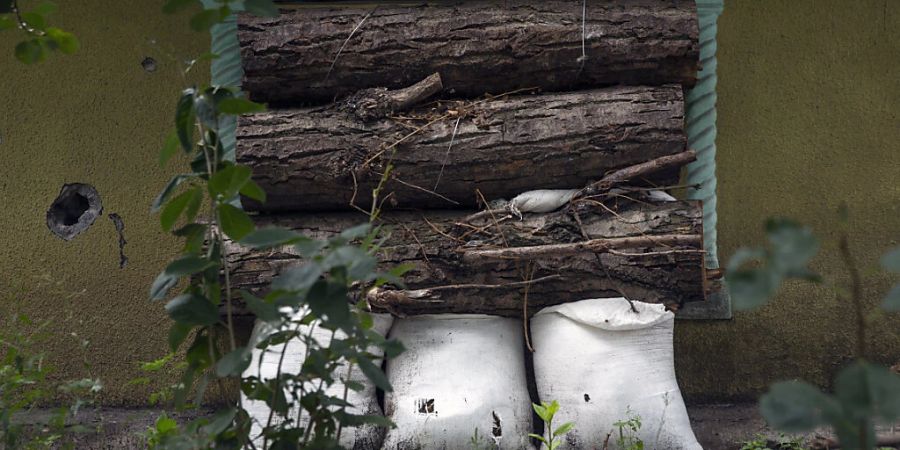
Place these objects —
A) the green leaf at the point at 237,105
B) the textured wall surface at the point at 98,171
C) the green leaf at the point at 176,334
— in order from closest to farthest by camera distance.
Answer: the green leaf at the point at 237,105
the green leaf at the point at 176,334
the textured wall surface at the point at 98,171

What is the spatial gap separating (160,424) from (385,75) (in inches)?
56.7

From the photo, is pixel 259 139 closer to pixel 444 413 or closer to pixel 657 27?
pixel 444 413

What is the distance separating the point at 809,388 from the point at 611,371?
175cm

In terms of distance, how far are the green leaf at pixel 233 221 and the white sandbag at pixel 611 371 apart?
1449mm

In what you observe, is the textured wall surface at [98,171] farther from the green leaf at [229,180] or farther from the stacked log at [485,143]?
the green leaf at [229,180]

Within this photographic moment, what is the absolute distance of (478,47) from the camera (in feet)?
9.40

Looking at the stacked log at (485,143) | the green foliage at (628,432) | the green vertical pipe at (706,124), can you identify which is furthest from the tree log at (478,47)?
the green foliage at (628,432)

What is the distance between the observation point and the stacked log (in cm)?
274

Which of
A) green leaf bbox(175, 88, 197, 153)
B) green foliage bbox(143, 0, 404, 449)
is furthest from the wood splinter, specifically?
green leaf bbox(175, 88, 197, 153)

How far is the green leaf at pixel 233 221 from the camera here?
1526 millimetres

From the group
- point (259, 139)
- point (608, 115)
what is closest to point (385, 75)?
point (259, 139)

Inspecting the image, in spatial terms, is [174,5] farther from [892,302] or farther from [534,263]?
[534,263]

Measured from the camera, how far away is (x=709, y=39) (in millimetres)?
3066

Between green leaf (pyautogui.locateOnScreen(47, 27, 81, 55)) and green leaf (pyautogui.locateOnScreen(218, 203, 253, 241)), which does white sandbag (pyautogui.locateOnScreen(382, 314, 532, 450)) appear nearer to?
green leaf (pyautogui.locateOnScreen(218, 203, 253, 241))
